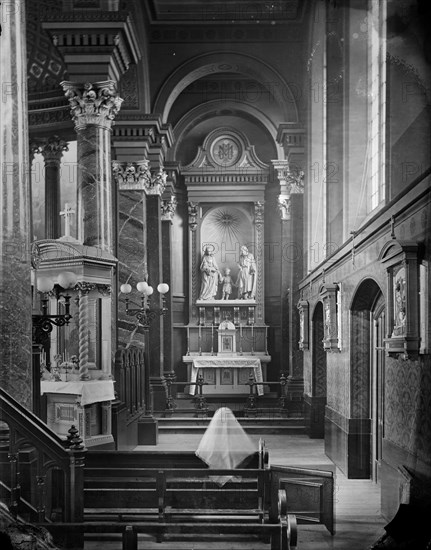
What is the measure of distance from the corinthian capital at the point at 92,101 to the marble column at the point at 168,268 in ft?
12.5

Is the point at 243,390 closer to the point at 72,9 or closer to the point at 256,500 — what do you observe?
the point at 256,500

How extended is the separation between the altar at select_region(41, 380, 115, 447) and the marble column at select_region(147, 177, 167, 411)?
3.24 m

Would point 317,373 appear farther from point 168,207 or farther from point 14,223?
point 14,223

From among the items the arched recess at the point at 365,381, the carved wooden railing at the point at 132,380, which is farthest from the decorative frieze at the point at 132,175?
the arched recess at the point at 365,381

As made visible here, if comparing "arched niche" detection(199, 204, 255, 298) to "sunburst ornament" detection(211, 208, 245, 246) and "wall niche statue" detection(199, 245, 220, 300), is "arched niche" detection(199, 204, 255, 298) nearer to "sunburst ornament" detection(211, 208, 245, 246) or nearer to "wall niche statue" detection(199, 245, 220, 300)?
"sunburst ornament" detection(211, 208, 245, 246)

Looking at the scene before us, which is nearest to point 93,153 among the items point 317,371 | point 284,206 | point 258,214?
point 258,214

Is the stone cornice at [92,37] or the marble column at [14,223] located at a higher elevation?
the stone cornice at [92,37]

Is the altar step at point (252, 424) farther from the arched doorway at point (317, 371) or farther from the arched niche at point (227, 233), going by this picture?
the arched niche at point (227, 233)

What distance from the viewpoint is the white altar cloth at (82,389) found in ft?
31.1

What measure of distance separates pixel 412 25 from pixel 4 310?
4604 millimetres

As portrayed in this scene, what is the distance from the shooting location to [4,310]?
22.1ft

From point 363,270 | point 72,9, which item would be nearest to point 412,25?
point 363,270

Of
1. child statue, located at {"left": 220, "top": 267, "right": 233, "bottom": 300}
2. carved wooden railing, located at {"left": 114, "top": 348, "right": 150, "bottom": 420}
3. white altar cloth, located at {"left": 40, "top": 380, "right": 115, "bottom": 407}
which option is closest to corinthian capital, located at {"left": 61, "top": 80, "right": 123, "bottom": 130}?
child statue, located at {"left": 220, "top": 267, "right": 233, "bottom": 300}

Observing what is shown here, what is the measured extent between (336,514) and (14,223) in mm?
4560
